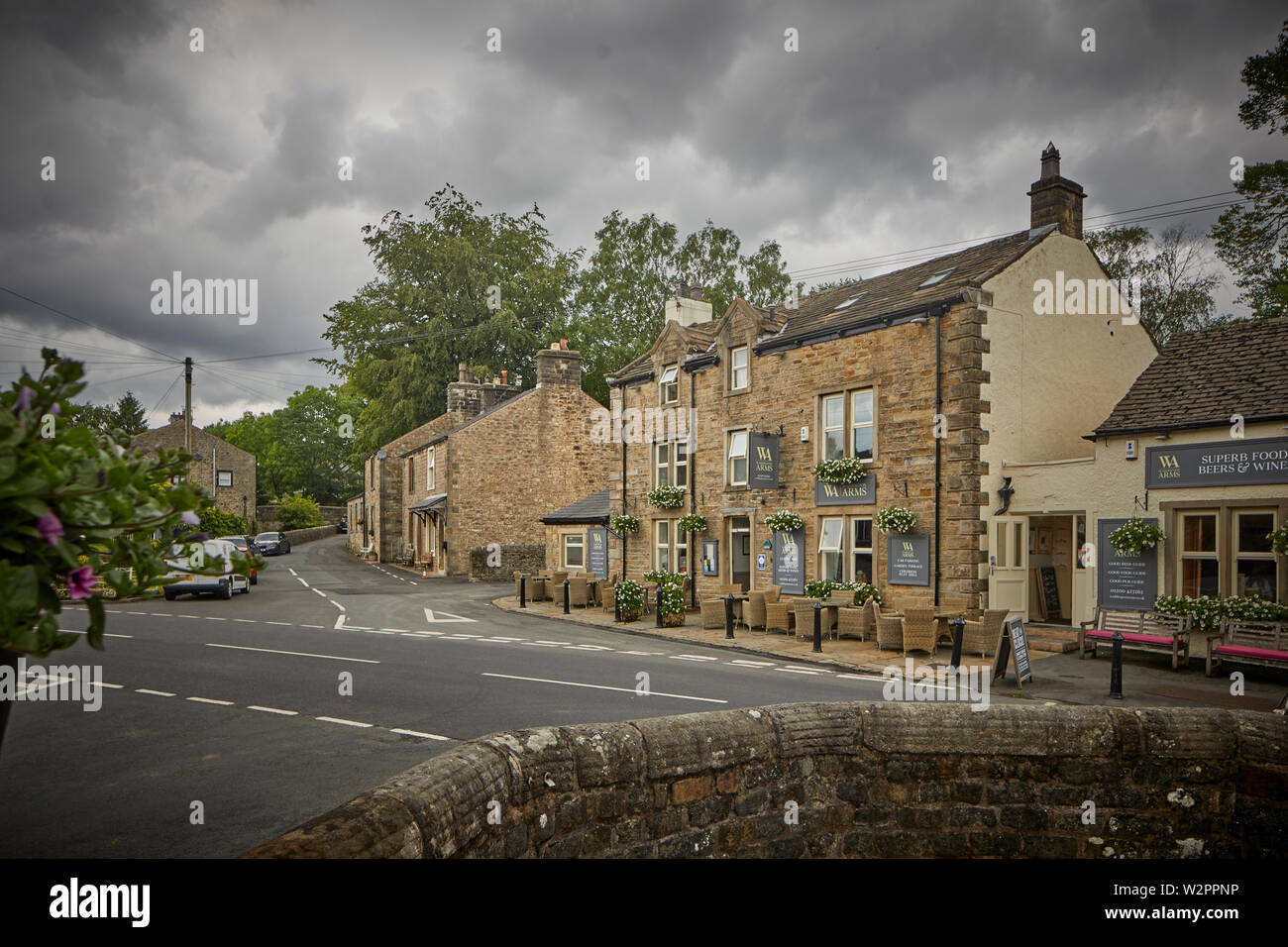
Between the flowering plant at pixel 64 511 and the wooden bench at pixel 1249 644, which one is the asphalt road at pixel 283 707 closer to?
the flowering plant at pixel 64 511

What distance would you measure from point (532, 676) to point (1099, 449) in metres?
11.6

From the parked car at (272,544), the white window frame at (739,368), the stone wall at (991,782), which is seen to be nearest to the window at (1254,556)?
the white window frame at (739,368)

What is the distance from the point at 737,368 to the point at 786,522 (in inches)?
190

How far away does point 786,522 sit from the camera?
Answer: 20.5 meters

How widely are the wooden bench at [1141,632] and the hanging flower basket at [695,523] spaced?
1004 centimetres

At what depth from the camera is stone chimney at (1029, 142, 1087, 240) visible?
19.6 metres

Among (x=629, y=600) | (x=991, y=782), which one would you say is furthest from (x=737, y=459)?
(x=991, y=782)

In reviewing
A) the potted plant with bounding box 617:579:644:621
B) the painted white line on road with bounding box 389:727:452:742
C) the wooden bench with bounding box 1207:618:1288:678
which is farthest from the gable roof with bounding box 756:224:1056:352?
the painted white line on road with bounding box 389:727:452:742

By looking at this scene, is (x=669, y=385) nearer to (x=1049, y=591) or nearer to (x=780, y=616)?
(x=780, y=616)

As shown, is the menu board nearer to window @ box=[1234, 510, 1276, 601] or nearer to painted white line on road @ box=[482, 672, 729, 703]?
window @ box=[1234, 510, 1276, 601]

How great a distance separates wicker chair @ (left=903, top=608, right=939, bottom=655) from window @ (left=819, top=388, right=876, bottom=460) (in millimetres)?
4531

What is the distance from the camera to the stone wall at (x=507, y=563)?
3569cm
